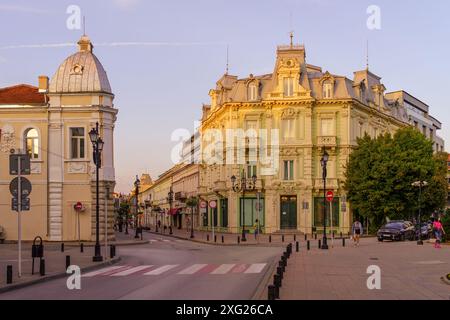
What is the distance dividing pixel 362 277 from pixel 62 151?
30.0 metres

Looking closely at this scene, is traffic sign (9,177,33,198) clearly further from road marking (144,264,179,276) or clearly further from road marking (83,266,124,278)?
road marking (144,264,179,276)

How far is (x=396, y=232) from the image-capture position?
4747 centimetres

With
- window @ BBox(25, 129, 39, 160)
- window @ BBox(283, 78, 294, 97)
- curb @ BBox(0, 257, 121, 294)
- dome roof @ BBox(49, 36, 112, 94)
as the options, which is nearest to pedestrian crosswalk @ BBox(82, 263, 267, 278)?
curb @ BBox(0, 257, 121, 294)

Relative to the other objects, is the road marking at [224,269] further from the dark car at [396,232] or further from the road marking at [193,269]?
the dark car at [396,232]

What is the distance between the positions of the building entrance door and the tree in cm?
551

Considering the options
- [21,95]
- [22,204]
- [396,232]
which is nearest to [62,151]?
[21,95]

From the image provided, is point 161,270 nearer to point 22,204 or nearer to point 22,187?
point 22,204

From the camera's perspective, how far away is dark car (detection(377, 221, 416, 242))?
4719cm

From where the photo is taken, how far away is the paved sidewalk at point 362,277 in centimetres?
1611

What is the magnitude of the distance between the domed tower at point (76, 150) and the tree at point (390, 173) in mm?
24314

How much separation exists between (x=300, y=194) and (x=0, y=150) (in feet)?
95.1
